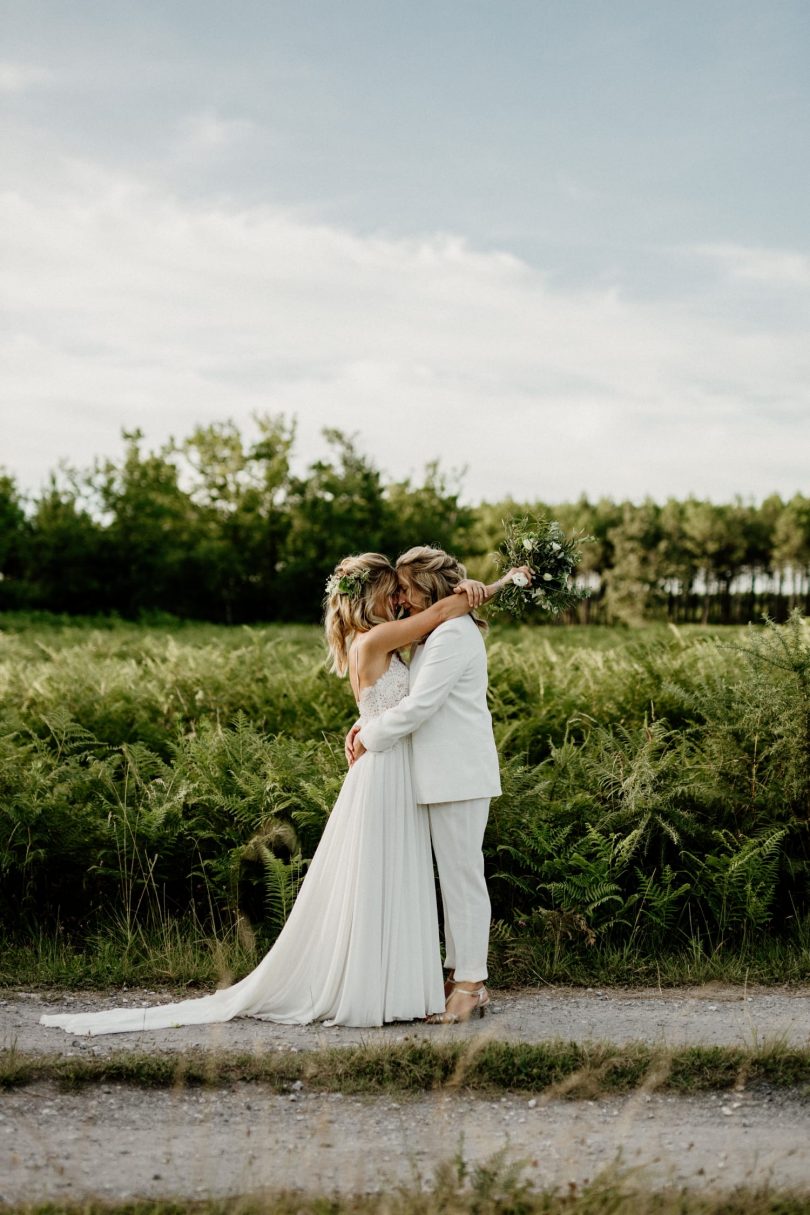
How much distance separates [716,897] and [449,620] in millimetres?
2829

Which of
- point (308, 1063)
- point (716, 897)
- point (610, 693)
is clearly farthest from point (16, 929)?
point (610, 693)

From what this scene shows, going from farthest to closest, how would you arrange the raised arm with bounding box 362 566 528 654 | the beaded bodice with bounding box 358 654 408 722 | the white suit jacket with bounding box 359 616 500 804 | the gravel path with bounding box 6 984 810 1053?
the beaded bodice with bounding box 358 654 408 722
the raised arm with bounding box 362 566 528 654
the white suit jacket with bounding box 359 616 500 804
the gravel path with bounding box 6 984 810 1053

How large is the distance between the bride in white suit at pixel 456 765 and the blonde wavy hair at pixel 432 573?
0.75ft

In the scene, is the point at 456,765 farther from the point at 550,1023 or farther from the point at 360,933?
the point at 550,1023

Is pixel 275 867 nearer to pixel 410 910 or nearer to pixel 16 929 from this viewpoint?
pixel 410 910

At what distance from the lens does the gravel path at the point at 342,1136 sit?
372 cm

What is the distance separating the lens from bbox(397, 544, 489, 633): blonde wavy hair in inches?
229

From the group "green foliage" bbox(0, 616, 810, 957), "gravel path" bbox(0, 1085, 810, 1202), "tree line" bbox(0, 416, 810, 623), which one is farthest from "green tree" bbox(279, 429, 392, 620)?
"gravel path" bbox(0, 1085, 810, 1202)

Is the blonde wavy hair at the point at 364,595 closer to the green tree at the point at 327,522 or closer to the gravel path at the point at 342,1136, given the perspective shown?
the gravel path at the point at 342,1136

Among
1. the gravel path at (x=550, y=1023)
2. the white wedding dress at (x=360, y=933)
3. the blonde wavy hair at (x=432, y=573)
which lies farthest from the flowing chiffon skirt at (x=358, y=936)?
the blonde wavy hair at (x=432, y=573)

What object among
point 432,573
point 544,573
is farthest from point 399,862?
point 544,573

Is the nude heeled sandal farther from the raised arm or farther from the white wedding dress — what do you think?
the raised arm

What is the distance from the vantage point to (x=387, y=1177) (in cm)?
370

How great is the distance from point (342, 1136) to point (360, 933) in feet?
4.62
